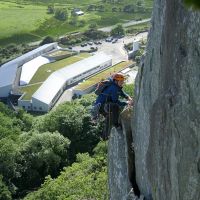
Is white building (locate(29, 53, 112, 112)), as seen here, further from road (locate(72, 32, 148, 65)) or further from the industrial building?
road (locate(72, 32, 148, 65))

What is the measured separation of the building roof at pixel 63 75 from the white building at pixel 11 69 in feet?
28.3

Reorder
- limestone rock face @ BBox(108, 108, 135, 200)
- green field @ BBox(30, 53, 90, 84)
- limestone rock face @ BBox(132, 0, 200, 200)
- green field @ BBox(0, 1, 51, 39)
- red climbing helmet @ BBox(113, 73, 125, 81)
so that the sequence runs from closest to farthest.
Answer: limestone rock face @ BBox(132, 0, 200, 200)
red climbing helmet @ BBox(113, 73, 125, 81)
limestone rock face @ BBox(108, 108, 135, 200)
green field @ BBox(30, 53, 90, 84)
green field @ BBox(0, 1, 51, 39)

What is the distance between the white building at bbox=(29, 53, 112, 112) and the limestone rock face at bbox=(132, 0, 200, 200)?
81646mm

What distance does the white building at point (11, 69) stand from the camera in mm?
108562

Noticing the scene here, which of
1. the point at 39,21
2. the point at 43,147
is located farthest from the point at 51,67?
the point at 43,147

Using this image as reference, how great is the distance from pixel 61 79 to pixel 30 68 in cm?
1377

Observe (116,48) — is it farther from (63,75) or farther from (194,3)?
(194,3)

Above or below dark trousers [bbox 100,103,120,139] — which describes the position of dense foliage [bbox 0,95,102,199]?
below

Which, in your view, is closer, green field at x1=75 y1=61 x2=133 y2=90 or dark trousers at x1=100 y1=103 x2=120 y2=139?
dark trousers at x1=100 y1=103 x2=120 y2=139

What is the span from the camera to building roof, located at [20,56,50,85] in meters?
112

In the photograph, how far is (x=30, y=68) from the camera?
119938 mm

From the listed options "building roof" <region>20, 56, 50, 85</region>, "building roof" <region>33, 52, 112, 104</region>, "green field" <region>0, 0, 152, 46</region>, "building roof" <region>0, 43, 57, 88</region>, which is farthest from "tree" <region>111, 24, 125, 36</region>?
"building roof" <region>20, 56, 50, 85</region>

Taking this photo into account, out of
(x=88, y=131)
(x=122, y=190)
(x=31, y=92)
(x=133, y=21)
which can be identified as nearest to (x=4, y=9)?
(x=133, y=21)

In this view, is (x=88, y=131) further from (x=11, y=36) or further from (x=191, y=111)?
(x=11, y=36)
